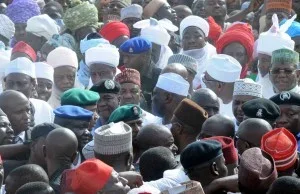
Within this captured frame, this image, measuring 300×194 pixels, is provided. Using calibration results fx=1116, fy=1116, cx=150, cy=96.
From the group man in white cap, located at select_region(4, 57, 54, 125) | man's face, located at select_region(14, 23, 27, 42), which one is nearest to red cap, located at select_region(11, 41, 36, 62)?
man in white cap, located at select_region(4, 57, 54, 125)

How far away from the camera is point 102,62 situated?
11422 millimetres

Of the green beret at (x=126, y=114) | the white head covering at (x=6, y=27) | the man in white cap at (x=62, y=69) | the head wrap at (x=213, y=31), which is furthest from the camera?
the white head covering at (x=6, y=27)

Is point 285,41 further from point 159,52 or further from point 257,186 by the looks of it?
point 257,186

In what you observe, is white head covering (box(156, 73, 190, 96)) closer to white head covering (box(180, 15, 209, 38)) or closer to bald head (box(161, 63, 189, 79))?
bald head (box(161, 63, 189, 79))

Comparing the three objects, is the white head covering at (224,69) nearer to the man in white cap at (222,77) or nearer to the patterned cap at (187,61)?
the man in white cap at (222,77)

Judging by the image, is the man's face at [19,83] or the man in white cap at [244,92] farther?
the man's face at [19,83]

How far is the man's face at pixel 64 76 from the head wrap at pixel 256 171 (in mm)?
4695

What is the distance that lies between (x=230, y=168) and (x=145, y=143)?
0.96 meters

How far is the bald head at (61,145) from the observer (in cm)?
838

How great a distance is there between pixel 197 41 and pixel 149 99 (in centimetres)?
123

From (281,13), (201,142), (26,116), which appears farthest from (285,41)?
(201,142)

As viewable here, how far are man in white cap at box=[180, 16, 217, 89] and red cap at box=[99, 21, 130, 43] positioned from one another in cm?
83

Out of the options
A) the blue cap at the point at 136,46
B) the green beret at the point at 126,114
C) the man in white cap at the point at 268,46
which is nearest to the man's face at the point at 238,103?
the man in white cap at the point at 268,46

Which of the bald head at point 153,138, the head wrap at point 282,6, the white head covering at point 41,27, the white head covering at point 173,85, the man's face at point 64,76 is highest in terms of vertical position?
the bald head at point 153,138
